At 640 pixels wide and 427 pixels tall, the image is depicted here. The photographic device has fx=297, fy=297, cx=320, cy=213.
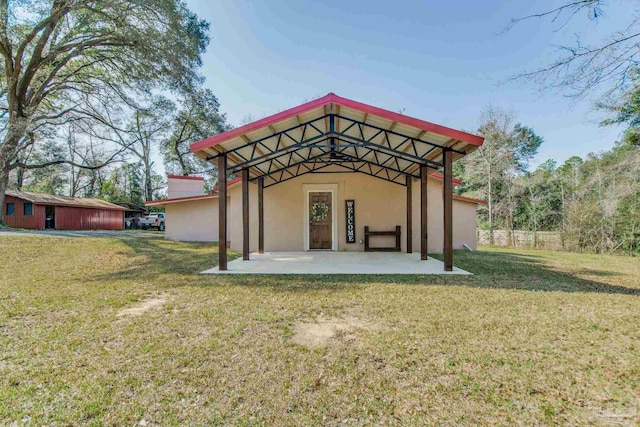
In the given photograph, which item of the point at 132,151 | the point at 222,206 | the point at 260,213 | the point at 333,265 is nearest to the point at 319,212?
the point at 260,213

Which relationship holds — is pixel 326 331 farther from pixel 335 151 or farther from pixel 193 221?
pixel 193 221

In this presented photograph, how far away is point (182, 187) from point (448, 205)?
39.6 feet

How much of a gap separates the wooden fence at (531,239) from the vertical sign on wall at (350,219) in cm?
1084

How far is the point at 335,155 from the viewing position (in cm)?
859

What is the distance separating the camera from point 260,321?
3.27 m

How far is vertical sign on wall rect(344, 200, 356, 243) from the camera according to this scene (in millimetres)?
9648

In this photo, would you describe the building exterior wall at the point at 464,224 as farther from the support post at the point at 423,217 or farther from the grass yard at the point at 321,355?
the grass yard at the point at 321,355

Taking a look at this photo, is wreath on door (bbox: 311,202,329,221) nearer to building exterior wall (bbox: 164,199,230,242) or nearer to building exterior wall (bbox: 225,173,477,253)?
building exterior wall (bbox: 225,173,477,253)

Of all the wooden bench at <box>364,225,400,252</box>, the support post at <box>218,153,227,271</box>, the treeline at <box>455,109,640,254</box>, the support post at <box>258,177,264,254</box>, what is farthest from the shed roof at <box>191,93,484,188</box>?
the treeline at <box>455,109,640,254</box>

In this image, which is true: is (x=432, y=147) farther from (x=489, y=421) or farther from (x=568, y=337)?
(x=489, y=421)

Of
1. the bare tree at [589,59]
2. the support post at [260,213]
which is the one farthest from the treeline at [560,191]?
the support post at [260,213]

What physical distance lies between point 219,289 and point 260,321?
5.55 ft

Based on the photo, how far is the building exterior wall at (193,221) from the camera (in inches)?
535

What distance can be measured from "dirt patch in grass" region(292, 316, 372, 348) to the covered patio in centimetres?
277
